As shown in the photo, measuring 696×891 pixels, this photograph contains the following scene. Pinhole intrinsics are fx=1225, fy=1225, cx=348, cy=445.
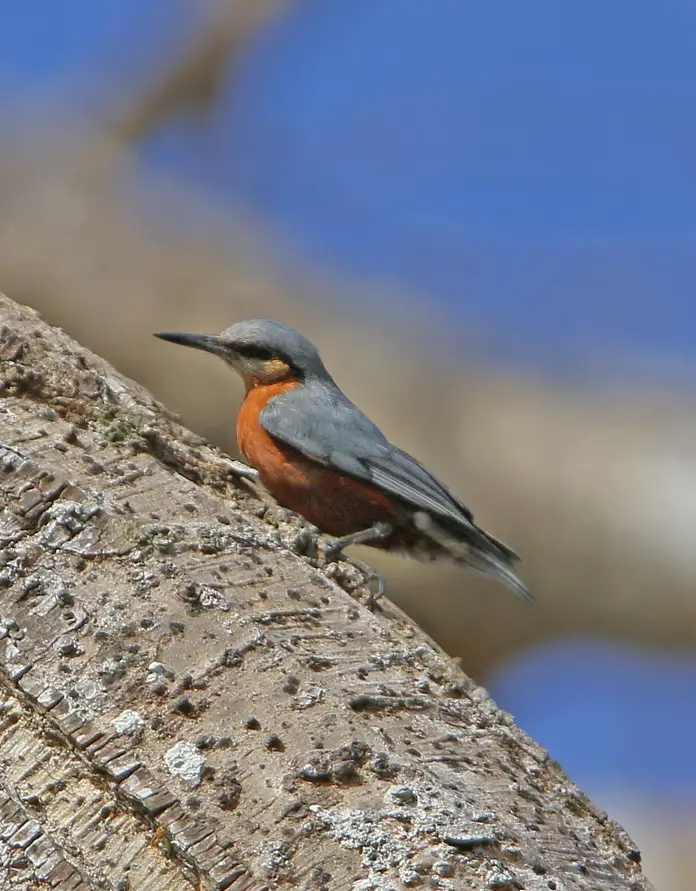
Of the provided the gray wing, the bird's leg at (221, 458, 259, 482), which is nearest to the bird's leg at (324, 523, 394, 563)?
the gray wing

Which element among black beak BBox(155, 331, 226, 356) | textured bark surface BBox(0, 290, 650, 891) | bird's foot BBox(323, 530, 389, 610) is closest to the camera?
textured bark surface BBox(0, 290, 650, 891)

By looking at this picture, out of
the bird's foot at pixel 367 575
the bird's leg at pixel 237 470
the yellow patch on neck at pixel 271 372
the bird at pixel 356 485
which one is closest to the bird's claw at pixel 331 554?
the bird's foot at pixel 367 575

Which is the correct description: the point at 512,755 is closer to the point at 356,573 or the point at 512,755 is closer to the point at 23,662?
the point at 356,573

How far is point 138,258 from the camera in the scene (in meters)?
6.06

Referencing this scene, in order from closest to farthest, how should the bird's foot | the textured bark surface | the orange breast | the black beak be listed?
the textured bark surface < the bird's foot < the orange breast < the black beak

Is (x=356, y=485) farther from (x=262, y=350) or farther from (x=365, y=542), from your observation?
(x=262, y=350)

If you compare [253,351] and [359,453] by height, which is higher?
[253,351]

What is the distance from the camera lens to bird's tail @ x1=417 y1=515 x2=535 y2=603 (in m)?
3.73

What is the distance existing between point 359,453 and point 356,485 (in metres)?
0.10

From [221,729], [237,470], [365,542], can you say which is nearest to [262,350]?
[365,542]

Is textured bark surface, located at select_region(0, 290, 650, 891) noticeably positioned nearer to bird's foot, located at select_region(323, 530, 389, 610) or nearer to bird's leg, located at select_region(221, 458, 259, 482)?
bird's foot, located at select_region(323, 530, 389, 610)

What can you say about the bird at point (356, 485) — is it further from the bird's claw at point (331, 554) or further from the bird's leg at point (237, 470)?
the bird's claw at point (331, 554)

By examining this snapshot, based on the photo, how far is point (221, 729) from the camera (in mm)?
1812

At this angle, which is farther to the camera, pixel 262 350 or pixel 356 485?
pixel 262 350
